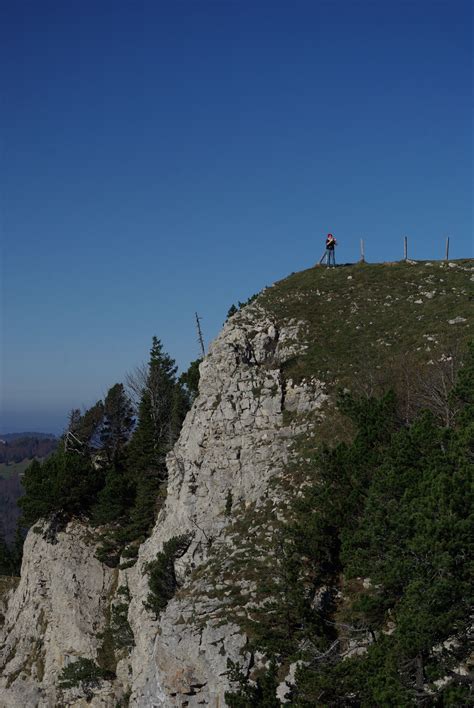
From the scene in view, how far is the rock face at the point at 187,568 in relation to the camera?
98.9ft

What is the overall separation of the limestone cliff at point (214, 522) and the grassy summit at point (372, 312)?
0.18 m

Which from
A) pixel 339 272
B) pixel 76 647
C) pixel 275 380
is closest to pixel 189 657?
pixel 275 380

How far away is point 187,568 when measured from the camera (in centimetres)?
3797

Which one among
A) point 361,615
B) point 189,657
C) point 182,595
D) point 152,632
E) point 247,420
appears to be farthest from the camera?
point 247,420

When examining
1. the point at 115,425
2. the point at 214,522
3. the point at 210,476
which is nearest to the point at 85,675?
the point at 214,522

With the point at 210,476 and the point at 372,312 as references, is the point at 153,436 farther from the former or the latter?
the point at 372,312

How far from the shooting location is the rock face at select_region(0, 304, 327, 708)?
3016 cm

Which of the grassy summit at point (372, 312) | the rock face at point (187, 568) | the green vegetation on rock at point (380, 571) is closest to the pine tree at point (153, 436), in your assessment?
the rock face at point (187, 568)

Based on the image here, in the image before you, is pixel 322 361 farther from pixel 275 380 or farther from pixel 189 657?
pixel 189 657

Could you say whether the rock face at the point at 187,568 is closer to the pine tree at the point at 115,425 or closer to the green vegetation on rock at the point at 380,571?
the green vegetation on rock at the point at 380,571

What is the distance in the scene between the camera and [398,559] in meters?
21.3

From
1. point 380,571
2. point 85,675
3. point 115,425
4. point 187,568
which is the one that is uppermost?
point 115,425

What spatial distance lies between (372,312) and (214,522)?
2322 cm

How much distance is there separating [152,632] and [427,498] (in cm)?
2707
